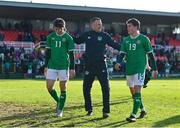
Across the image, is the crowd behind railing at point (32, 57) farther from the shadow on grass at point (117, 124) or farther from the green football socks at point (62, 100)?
the shadow on grass at point (117, 124)

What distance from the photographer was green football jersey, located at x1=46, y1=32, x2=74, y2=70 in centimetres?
1195

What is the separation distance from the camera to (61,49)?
39.3 feet

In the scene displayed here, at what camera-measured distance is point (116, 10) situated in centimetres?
4803

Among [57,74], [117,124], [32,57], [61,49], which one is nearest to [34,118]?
[57,74]

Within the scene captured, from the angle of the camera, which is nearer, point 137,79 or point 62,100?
point 137,79

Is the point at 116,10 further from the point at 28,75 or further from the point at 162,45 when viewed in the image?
the point at 28,75

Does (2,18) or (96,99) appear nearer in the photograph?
(96,99)

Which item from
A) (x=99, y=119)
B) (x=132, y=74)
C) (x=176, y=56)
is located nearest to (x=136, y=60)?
(x=132, y=74)

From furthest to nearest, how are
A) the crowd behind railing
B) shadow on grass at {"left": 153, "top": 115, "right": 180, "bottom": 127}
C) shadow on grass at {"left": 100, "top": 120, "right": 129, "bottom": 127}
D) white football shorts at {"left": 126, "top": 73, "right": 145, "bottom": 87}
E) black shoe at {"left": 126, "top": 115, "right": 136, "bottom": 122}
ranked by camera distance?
the crowd behind railing, white football shorts at {"left": 126, "top": 73, "right": 145, "bottom": 87}, black shoe at {"left": 126, "top": 115, "right": 136, "bottom": 122}, shadow on grass at {"left": 153, "top": 115, "right": 180, "bottom": 127}, shadow on grass at {"left": 100, "top": 120, "right": 129, "bottom": 127}

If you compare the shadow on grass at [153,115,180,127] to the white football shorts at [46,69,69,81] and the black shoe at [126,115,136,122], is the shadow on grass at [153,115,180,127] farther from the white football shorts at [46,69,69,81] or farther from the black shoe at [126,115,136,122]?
the white football shorts at [46,69,69,81]

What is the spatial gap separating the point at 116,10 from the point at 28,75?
48.7 feet

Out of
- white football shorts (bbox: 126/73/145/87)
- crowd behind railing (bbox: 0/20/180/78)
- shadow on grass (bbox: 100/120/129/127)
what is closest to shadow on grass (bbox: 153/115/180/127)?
shadow on grass (bbox: 100/120/129/127)

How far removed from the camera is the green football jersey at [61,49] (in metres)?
11.9

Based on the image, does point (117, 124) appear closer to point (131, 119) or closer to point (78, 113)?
point (131, 119)
